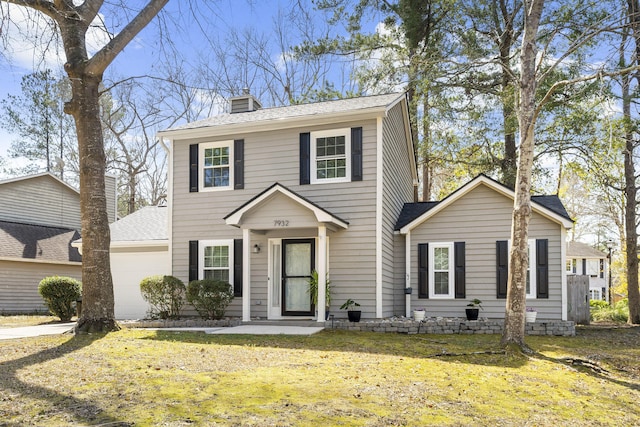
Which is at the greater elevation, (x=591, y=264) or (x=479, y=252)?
(x=479, y=252)

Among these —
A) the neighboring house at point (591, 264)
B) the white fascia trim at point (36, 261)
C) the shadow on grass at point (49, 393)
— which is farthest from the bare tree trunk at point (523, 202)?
the neighboring house at point (591, 264)

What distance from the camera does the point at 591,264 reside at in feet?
140

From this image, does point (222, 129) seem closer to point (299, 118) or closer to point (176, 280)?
point (299, 118)

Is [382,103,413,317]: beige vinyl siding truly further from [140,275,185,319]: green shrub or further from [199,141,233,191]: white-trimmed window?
[140,275,185,319]: green shrub

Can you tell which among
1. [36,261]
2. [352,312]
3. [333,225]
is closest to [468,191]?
[333,225]

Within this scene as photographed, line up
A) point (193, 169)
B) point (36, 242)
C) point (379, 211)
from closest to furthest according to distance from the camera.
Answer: point (379, 211), point (193, 169), point (36, 242)

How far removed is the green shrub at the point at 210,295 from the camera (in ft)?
41.7

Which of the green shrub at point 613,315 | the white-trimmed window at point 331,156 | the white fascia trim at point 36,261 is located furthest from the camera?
the white fascia trim at point 36,261

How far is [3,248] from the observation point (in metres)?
18.2

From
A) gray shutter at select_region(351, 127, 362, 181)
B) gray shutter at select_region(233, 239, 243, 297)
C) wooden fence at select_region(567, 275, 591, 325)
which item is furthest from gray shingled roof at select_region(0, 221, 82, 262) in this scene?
wooden fence at select_region(567, 275, 591, 325)

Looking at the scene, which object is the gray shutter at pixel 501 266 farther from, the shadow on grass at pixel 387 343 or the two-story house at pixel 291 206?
the two-story house at pixel 291 206

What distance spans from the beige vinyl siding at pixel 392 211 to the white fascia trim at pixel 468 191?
62cm

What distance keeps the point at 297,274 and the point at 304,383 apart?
281 inches

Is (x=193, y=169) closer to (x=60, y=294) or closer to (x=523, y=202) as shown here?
(x=60, y=294)
